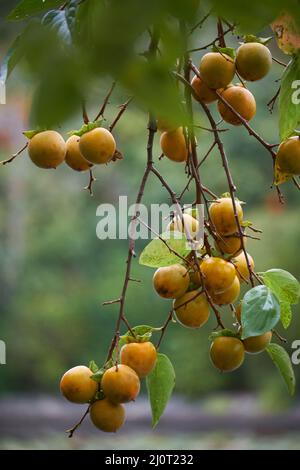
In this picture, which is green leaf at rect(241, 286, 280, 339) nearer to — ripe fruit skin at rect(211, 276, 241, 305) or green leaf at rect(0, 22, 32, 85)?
ripe fruit skin at rect(211, 276, 241, 305)

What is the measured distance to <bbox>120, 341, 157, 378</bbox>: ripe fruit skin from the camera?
1.37 feet

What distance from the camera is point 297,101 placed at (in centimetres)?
42

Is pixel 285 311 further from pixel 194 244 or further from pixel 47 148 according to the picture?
pixel 47 148

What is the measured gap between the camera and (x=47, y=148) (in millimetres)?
429

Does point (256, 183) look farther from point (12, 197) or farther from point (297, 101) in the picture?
point (297, 101)

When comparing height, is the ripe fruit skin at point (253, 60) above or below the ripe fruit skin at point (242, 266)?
above

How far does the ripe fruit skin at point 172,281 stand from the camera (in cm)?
41

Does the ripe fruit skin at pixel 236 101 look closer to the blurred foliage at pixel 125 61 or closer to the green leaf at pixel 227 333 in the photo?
the green leaf at pixel 227 333

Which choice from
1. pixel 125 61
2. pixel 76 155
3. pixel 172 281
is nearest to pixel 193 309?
pixel 172 281

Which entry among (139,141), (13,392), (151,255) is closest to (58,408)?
(13,392)

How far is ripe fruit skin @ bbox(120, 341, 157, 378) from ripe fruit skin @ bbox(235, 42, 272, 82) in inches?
6.9

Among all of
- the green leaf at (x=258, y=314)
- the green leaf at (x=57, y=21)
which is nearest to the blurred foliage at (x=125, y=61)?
the green leaf at (x=57, y=21)

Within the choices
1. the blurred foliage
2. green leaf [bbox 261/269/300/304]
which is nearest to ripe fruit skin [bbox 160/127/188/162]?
green leaf [bbox 261/269/300/304]

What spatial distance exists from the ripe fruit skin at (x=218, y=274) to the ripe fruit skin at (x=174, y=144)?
0.08 meters
